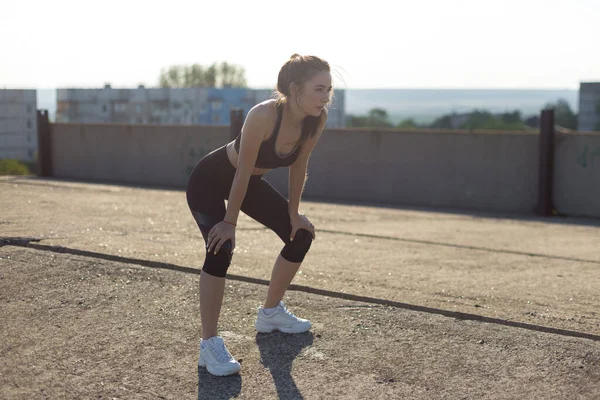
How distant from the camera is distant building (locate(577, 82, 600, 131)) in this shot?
214ft

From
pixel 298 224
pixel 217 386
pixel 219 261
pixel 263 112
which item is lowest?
pixel 217 386

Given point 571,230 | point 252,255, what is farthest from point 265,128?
point 571,230

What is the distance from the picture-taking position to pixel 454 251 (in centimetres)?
784

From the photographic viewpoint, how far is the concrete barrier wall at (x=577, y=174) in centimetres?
1235

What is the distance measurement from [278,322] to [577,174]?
9471 mm

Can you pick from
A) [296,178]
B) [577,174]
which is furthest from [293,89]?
[577,174]

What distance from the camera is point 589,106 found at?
67000mm

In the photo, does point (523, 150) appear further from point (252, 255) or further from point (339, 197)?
point (252, 255)

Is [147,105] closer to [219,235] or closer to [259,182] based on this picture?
[259,182]

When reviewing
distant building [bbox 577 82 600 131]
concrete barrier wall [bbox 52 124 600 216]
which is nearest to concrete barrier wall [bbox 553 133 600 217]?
concrete barrier wall [bbox 52 124 600 216]

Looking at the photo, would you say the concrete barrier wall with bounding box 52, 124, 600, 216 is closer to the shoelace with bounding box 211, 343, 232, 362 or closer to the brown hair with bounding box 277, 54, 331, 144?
the brown hair with bounding box 277, 54, 331, 144

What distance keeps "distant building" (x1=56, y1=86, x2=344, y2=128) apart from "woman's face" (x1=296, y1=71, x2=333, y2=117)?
94473mm

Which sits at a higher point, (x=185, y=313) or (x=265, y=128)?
(x=265, y=128)

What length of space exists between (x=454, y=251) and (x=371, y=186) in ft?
20.9
